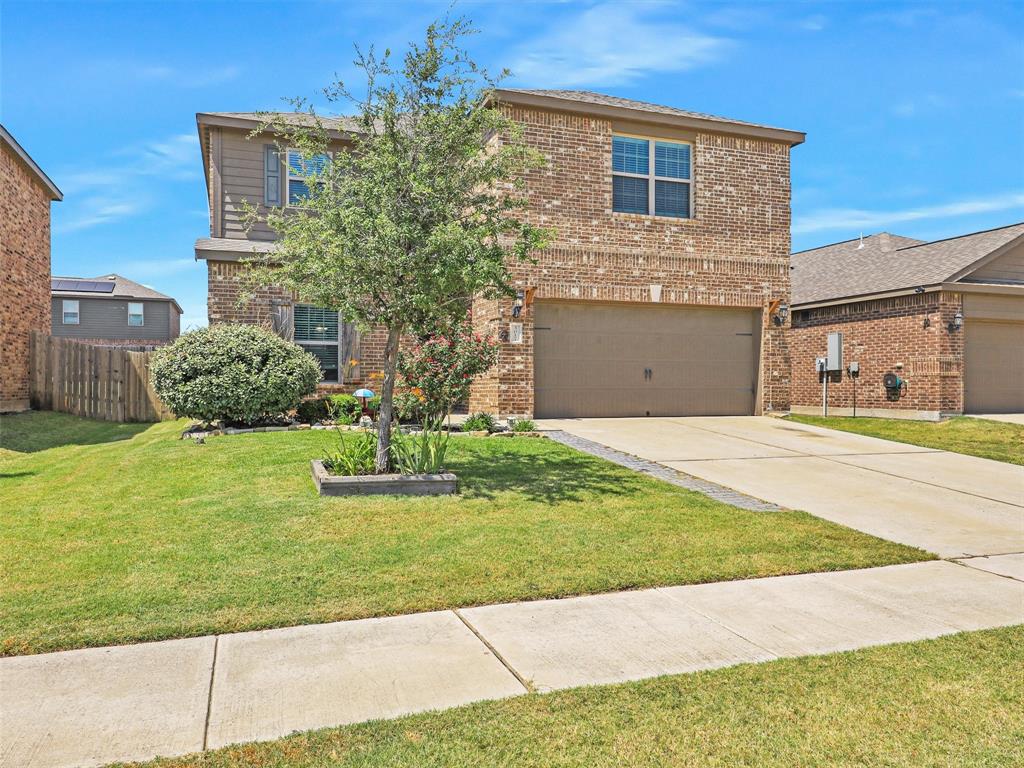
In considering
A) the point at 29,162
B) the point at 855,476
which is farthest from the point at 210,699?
the point at 29,162

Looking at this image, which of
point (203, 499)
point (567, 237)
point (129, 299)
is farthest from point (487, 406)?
point (129, 299)

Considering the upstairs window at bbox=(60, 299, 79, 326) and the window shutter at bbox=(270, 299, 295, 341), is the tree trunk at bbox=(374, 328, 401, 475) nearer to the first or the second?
the window shutter at bbox=(270, 299, 295, 341)

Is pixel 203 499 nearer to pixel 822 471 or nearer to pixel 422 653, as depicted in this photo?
pixel 422 653

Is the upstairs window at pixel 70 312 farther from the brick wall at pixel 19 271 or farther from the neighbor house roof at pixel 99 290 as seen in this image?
the brick wall at pixel 19 271

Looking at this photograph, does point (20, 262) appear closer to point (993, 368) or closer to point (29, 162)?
point (29, 162)

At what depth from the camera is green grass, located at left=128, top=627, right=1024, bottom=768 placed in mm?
2559

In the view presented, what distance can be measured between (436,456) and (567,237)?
7.52 metres

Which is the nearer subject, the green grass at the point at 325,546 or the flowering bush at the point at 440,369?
the green grass at the point at 325,546

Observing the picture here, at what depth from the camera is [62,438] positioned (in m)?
13.0

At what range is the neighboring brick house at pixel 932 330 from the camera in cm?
1669

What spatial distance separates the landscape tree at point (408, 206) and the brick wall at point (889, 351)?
12.2 meters

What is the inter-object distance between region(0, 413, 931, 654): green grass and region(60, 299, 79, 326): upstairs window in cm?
2882

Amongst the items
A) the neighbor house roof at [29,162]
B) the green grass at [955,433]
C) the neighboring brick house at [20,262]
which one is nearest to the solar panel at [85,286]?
the neighbor house roof at [29,162]

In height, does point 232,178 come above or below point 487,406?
above
